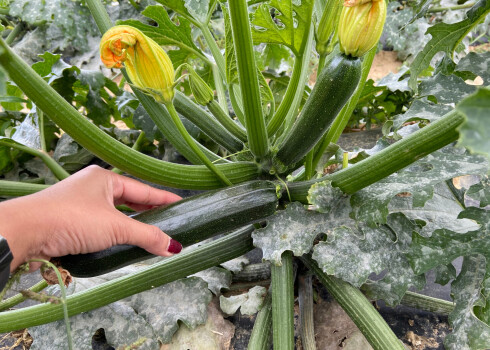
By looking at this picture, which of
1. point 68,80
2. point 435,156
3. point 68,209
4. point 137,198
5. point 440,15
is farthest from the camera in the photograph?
point 440,15

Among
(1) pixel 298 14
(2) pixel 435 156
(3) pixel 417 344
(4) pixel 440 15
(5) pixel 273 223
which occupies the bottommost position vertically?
(3) pixel 417 344

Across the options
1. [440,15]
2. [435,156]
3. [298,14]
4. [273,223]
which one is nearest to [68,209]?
[273,223]

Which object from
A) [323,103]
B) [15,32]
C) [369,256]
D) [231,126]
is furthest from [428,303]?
[15,32]

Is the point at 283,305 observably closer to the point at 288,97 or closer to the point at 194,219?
the point at 194,219

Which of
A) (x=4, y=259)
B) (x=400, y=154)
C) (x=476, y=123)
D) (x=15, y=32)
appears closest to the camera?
(x=476, y=123)

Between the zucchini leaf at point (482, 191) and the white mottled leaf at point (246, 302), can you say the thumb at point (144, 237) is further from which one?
the zucchini leaf at point (482, 191)

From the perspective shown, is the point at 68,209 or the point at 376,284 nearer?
the point at 68,209

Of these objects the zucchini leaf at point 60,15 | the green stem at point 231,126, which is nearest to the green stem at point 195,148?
the green stem at point 231,126

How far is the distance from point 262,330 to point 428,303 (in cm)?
51

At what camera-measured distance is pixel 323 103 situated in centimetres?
103

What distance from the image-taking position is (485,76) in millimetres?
1238

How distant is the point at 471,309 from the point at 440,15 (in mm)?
2370

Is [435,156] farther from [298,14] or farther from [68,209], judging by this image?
[68,209]

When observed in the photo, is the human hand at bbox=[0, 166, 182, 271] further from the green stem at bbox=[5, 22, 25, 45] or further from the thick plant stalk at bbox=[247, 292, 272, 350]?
the green stem at bbox=[5, 22, 25, 45]
